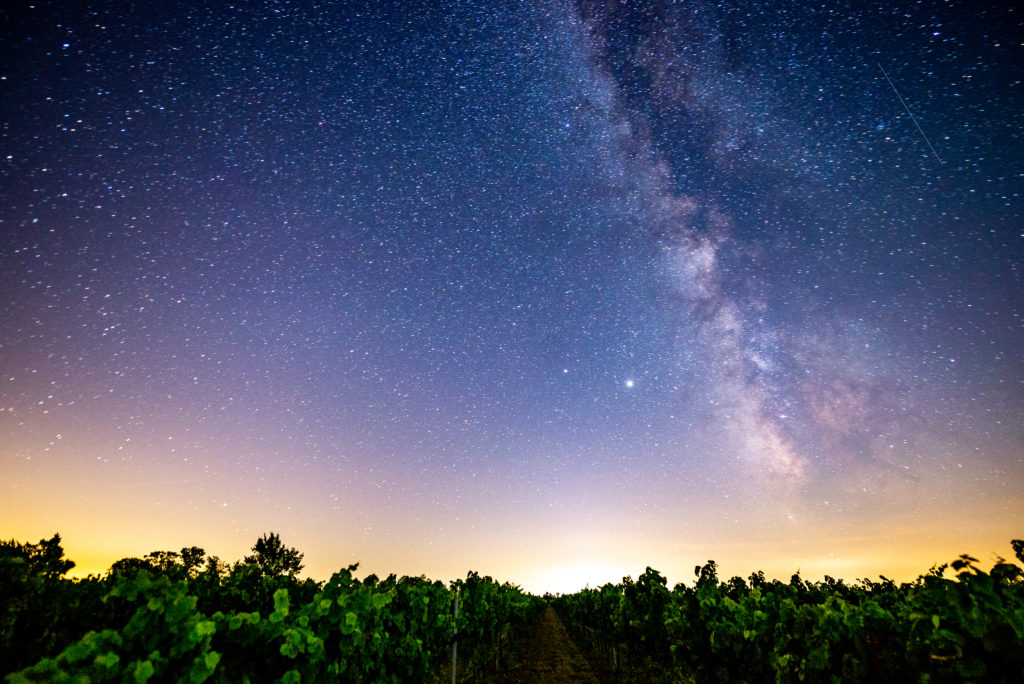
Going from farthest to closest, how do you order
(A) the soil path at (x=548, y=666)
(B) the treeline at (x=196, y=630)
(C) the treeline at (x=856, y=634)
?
(A) the soil path at (x=548, y=666) < (C) the treeline at (x=856, y=634) < (B) the treeline at (x=196, y=630)

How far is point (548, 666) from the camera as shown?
712 inches

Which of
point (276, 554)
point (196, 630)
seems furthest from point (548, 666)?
point (276, 554)

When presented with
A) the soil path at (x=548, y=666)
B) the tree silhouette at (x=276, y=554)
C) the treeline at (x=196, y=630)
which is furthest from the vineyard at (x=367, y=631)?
the tree silhouette at (x=276, y=554)

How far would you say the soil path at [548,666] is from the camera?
15078mm

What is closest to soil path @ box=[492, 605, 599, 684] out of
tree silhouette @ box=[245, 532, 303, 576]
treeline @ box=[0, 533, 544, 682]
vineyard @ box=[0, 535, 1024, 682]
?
vineyard @ box=[0, 535, 1024, 682]

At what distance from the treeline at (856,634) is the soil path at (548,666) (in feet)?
14.1

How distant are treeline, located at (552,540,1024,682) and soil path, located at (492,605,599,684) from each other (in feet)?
14.1

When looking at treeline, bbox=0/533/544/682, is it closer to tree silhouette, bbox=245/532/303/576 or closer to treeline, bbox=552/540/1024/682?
treeline, bbox=552/540/1024/682

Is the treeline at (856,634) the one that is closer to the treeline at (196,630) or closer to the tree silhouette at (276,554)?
the treeline at (196,630)

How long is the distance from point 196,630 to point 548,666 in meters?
19.1

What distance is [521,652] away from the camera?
22812mm

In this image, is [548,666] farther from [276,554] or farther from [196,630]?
[276,554]

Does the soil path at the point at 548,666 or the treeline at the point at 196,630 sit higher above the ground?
the treeline at the point at 196,630

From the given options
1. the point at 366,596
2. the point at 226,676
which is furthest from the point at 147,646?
the point at 366,596
